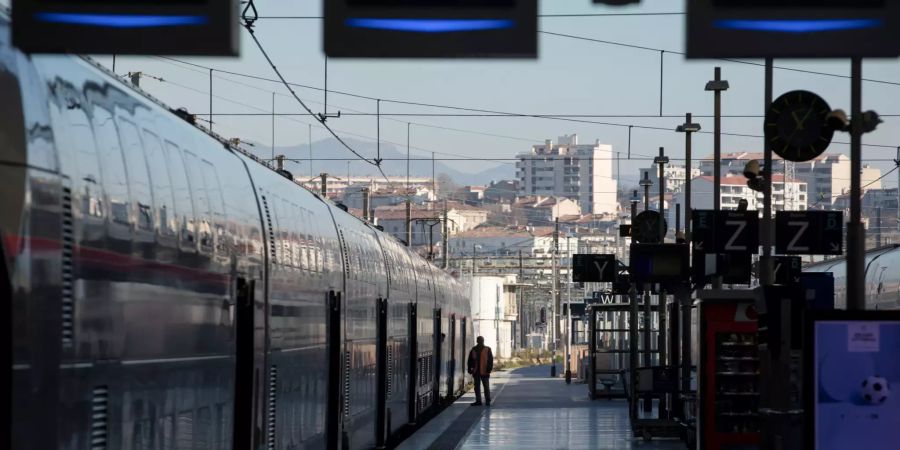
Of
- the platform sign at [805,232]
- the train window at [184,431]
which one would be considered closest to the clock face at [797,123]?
the platform sign at [805,232]

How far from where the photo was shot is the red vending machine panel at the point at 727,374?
17547mm

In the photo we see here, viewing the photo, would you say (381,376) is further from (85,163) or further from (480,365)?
(480,365)

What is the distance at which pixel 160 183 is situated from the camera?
10.5 metres

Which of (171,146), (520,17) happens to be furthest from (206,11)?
(171,146)

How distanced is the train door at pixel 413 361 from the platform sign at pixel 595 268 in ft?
21.9

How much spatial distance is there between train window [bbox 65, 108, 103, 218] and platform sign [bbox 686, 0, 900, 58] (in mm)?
2930

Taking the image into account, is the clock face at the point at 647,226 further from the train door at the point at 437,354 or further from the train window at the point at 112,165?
the train window at the point at 112,165

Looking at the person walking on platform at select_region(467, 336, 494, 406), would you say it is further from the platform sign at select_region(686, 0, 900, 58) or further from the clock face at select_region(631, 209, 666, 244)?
the platform sign at select_region(686, 0, 900, 58)

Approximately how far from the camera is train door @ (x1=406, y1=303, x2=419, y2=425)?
31.9 metres

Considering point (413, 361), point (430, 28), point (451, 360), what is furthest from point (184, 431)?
point (451, 360)

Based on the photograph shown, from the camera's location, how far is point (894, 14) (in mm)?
7875

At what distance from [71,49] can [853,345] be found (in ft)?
20.9

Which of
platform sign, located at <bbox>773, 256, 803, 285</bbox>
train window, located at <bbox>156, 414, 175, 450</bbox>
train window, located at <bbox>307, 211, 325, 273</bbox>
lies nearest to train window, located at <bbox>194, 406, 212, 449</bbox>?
train window, located at <bbox>156, 414, 175, 450</bbox>

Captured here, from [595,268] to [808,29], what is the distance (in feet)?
101
